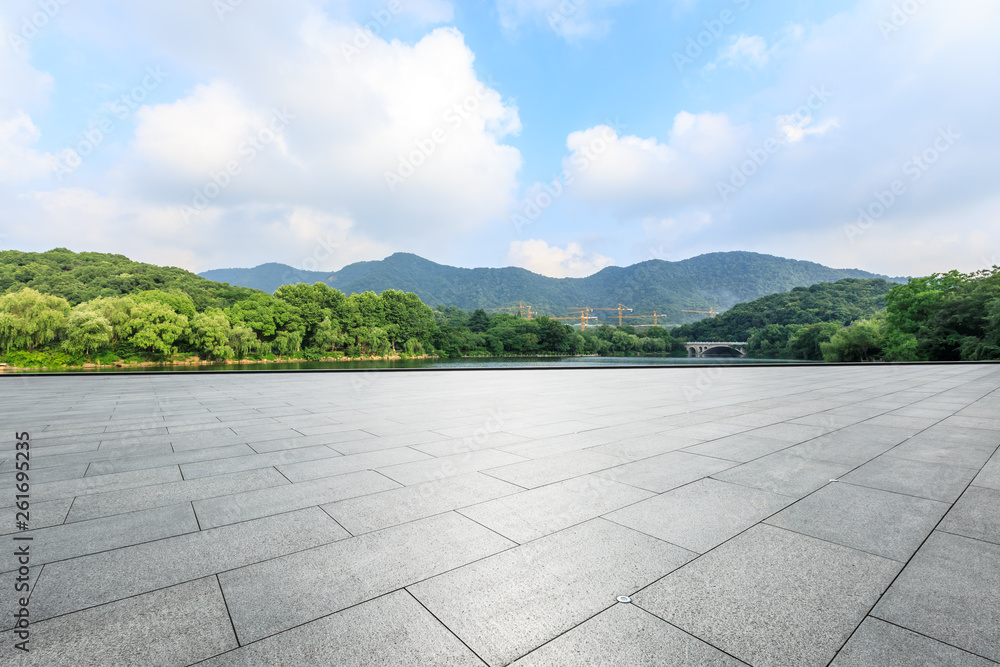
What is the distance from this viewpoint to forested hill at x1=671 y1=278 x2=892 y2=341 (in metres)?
76.4

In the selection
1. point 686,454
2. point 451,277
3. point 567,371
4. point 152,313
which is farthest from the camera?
point 451,277

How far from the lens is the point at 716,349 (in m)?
96.6

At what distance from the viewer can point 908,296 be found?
40.3 metres

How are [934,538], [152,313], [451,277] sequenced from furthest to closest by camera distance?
[451,277] → [152,313] → [934,538]

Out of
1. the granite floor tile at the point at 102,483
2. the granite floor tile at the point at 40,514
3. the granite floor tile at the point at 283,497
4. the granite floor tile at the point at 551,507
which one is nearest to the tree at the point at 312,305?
the granite floor tile at the point at 102,483

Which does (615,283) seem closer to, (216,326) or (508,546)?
(216,326)

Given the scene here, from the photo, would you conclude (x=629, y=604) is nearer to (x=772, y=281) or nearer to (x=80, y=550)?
(x=80, y=550)

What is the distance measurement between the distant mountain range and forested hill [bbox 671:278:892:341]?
39.5 m

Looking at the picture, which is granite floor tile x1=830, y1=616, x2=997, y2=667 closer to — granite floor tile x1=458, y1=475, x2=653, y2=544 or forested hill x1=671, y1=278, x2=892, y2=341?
granite floor tile x1=458, y1=475, x2=653, y2=544

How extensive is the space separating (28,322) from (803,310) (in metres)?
106

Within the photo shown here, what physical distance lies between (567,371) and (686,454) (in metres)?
11.5

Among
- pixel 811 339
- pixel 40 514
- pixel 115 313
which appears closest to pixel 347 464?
pixel 40 514

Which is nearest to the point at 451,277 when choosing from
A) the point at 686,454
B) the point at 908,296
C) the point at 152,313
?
the point at 152,313

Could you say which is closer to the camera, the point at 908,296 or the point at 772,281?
the point at 908,296
